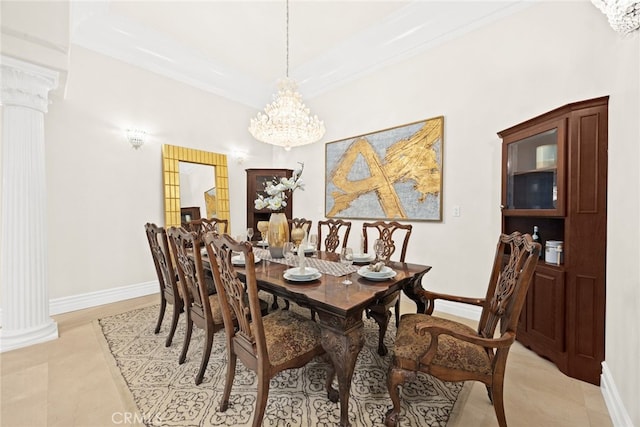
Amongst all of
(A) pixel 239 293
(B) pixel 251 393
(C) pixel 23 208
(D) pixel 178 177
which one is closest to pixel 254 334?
(A) pixel 239 293

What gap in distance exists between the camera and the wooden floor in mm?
1475

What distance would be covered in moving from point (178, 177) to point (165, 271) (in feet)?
6.35

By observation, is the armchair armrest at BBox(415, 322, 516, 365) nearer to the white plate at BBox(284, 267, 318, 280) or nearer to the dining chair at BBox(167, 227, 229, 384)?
the white plate at BBox(284, 267, 318, 280)

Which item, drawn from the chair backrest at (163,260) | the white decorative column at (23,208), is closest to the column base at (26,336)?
the white decorative column at (23,208)

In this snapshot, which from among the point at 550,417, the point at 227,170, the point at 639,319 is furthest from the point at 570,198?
the point at 227,170

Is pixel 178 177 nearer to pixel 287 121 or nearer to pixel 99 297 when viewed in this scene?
pixel 99 297

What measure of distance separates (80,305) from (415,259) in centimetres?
409

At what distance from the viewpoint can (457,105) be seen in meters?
2.94

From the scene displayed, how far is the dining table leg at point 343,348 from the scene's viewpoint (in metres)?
1.33

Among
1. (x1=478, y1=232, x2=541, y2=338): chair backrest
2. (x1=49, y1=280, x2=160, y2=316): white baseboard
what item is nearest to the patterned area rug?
(x1=478, y1=232, x2=541, y2=338): chair backrest

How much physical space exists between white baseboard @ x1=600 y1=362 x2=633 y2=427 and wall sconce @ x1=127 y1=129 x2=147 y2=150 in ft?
16.0

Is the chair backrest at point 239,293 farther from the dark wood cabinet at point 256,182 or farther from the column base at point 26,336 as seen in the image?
the dark wood cabinet at point 256,182

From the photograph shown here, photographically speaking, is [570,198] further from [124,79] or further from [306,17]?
[124,79]

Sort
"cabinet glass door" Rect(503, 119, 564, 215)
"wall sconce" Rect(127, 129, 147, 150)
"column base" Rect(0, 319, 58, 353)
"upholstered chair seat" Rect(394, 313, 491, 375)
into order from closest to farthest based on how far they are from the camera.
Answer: "upholstered chair seat" Rect(394, 313, 491, 375)
"cabinet glass door" Rect(503, 119, 564, 215)
"column base" Rect(0, 319, 58, 353)
"wall sconce" Rect(127, 129, 147, 150)
